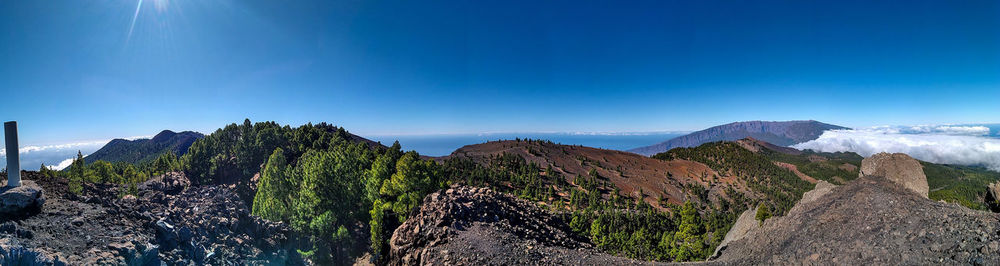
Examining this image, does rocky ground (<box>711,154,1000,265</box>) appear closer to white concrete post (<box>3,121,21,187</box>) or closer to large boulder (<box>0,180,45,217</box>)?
large boulder (<box>0,180,45,217</box>)

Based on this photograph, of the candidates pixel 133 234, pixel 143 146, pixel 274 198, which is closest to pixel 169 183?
pixel 274 198

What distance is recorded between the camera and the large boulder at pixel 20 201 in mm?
11727

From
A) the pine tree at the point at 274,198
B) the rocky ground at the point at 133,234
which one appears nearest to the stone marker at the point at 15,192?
the rocky ground at the point at 133,234

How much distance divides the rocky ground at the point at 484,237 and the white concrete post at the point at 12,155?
579 inches

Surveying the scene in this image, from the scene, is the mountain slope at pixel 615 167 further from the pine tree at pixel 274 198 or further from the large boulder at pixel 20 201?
the large boulder at pixel 20 201

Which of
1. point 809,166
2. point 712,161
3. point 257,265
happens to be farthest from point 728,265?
point 809,166

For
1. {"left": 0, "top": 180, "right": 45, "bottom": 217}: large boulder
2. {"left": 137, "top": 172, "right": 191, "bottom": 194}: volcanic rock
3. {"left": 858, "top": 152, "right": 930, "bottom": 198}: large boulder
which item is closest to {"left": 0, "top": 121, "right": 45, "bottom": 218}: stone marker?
{"left": 0, "top": 180, "right": 45, "bottom": 217}: large boulder

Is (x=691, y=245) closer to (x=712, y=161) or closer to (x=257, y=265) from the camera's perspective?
(x=257, y=265)

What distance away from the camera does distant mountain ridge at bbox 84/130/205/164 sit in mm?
132550

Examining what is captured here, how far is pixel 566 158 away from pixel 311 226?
56.8m

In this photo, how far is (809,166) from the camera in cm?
12781

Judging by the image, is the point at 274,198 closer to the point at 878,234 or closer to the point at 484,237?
the point at 484,237

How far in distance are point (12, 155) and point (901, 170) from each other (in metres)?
42.2

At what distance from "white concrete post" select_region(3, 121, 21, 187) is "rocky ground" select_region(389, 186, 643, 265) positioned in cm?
1471
